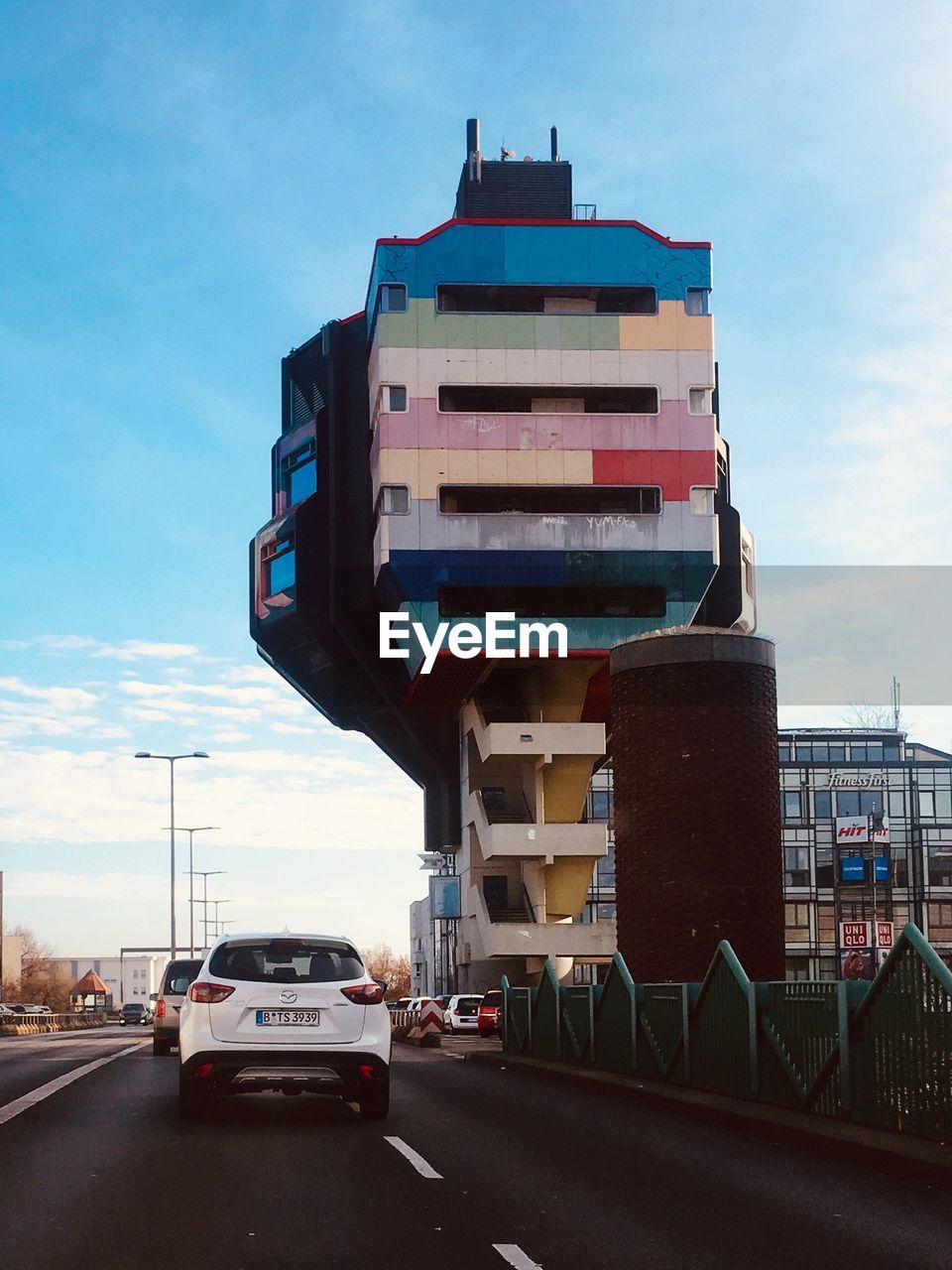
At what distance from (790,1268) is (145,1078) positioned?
16.2 metres

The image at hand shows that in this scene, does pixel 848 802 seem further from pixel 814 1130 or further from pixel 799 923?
pixel 814 1130

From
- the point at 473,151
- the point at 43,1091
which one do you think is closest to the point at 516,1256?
the point at 43,1091

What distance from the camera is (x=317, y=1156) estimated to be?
37.7 ft

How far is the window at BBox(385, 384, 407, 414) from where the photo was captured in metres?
67.1

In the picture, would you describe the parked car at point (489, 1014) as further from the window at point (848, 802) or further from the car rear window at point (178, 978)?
the window at point (848, 802)

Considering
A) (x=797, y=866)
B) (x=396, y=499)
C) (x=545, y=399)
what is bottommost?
(x=797, y=866)

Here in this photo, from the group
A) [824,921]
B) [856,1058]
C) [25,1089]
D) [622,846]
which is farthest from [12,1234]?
[824,921]

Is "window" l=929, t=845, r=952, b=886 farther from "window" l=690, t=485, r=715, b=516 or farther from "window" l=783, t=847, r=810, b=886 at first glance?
"window" l=690, t=485, r=715, b=516

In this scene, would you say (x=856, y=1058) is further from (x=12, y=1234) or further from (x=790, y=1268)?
(x=12, y=1234)

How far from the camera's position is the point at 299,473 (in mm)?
81312

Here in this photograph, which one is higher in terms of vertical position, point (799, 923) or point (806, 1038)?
point (806, 1038)

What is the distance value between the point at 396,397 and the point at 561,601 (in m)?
10.8

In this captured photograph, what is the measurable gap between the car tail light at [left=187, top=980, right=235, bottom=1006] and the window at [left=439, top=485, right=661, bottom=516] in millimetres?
52939

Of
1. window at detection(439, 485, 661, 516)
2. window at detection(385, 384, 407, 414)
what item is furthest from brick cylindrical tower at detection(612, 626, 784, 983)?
window at detection(385, 384, 407, 414)
